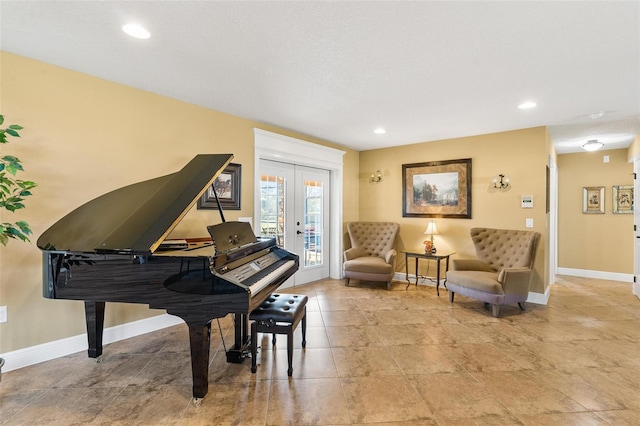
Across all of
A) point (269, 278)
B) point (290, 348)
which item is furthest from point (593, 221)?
point (269, 278)

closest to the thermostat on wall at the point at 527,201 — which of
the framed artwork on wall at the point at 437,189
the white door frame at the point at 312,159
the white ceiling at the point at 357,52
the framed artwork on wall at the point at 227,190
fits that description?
the framed artwork on wall at the point at 437,189

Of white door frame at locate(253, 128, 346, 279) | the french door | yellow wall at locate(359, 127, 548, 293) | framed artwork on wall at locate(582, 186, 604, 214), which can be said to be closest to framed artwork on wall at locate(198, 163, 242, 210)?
white door frame at locate(253, 128, 346, 279)

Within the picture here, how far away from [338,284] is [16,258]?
413 centimetres

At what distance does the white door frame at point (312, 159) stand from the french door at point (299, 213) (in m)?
0.12

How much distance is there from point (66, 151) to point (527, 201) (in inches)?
221

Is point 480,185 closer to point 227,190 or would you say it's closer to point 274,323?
point 227,190

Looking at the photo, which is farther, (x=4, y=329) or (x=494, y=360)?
(x=494, y=360)

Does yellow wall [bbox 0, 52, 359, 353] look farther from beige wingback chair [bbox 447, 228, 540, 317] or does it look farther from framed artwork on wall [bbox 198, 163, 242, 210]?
beige wingback chair [bbox 447, 228, 540, 317]

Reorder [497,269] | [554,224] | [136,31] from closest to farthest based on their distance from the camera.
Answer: [136,31] < [497,269] < [554,224]

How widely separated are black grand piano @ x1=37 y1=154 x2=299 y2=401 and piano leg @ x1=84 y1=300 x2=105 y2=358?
1.57ft

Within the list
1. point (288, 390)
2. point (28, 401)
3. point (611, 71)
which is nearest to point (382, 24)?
point (611, 71)

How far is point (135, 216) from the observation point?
83.1 inches

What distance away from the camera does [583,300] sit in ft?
14.5

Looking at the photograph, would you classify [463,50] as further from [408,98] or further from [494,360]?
[494,360]
